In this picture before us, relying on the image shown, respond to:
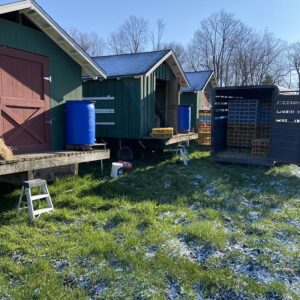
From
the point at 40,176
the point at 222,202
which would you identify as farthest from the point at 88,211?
the point at 222,202

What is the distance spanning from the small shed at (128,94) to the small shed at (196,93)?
245 inches

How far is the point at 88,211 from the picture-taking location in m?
6.17

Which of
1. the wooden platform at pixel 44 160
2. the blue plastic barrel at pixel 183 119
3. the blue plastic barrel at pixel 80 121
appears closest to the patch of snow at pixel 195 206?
the wooden platform at pixel 44 160

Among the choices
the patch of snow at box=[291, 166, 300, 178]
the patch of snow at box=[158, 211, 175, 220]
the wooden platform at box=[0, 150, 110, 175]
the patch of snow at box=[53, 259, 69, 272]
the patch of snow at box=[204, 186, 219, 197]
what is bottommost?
the patch of snow at box=[53, 259, 69, 272]

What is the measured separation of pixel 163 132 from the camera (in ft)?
36.0

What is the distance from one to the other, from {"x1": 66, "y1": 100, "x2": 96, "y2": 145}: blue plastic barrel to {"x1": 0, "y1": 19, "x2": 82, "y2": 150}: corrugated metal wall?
0.35 meters

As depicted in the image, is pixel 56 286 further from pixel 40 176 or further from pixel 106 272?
pixel 40 176

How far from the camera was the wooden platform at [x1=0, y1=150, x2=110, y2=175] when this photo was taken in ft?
18.5

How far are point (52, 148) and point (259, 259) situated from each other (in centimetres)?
507

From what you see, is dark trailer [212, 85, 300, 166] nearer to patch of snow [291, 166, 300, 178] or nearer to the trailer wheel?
patch of snow [291, 166, 300, 178]

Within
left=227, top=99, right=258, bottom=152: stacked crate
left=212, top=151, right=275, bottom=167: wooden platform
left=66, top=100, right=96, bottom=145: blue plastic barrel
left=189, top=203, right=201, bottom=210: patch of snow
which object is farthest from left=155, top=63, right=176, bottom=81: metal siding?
left=189, top=203, right=201, bottom=210: patch of snow

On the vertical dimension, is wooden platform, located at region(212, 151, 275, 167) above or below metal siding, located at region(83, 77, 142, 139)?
below

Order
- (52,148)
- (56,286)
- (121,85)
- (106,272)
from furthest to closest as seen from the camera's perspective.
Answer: (121,85) < (52,148) < (106,272) < (56,286)

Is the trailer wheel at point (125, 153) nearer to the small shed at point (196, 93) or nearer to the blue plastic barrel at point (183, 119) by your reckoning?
the blue plastic barrel at point (183, 119)
